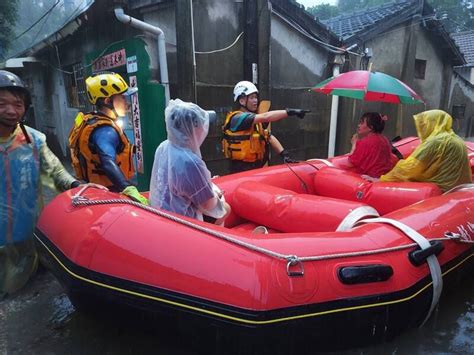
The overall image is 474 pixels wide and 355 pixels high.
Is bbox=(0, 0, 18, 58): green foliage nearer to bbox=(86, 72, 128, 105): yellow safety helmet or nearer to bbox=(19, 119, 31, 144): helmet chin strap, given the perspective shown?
bbox=(86, 72, 128, 105): yellow safety helmet

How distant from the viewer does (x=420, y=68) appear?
9.59 meters

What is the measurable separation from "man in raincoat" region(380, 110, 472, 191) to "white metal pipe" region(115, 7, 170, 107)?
10.8ft

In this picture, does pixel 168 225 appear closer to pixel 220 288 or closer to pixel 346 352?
pixel 220 288

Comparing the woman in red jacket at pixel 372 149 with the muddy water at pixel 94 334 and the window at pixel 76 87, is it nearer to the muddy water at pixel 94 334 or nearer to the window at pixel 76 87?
the muddy water at pixel 94 334

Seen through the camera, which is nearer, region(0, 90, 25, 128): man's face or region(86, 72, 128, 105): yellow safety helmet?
region(0, 90, 25, 128): man's face

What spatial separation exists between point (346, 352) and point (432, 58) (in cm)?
998

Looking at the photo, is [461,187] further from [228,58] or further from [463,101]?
[463,101]

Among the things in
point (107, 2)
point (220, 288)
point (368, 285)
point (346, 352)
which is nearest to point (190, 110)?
point (220, 288)

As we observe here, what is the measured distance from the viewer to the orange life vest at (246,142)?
12.3ft

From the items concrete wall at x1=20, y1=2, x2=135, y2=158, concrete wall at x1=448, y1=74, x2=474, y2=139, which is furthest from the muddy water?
concrete wall at x1=448, y1=74, x2=474, y2=139

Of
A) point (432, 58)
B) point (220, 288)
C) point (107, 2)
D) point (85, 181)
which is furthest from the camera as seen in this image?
point (432, 58)

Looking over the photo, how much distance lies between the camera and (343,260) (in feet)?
6.26

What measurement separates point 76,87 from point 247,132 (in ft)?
19.6

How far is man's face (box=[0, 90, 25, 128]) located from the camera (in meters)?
2.13
